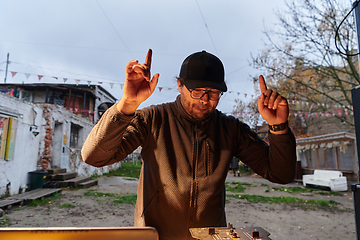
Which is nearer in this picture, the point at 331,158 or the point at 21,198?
the point at 21,198

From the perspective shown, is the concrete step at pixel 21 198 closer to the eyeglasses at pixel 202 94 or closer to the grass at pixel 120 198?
the grass at pixel 120 198

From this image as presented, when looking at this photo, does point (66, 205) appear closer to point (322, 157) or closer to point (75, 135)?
point (75, 135)

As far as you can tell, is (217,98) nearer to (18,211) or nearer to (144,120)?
(144,120)

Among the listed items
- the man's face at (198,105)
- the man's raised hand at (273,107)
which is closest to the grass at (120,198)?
the man's face at (198,105)

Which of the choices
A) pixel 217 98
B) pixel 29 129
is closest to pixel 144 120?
pixel 217 98

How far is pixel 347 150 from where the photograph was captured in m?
12.4

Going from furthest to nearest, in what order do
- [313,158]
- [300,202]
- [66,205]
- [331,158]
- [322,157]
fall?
1. [313,158]
2. [322,157]
3. [331,158]
4. [300,202]
5. [66,205]

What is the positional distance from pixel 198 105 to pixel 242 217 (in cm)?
566

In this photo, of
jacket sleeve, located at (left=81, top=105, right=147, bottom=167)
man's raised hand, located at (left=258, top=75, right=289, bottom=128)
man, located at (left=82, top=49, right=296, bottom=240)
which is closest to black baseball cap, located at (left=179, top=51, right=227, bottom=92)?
man, located at (left=82, top=49, right=296, bottom=240)

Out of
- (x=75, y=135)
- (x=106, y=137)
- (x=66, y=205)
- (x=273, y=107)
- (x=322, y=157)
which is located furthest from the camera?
(x=322, y=157)

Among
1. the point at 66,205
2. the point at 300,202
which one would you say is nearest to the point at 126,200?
the point at 66,205

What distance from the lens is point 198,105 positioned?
4.94ft

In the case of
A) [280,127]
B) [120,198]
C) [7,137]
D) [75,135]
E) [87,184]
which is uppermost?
[75,135]

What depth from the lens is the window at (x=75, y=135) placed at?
13.3m
